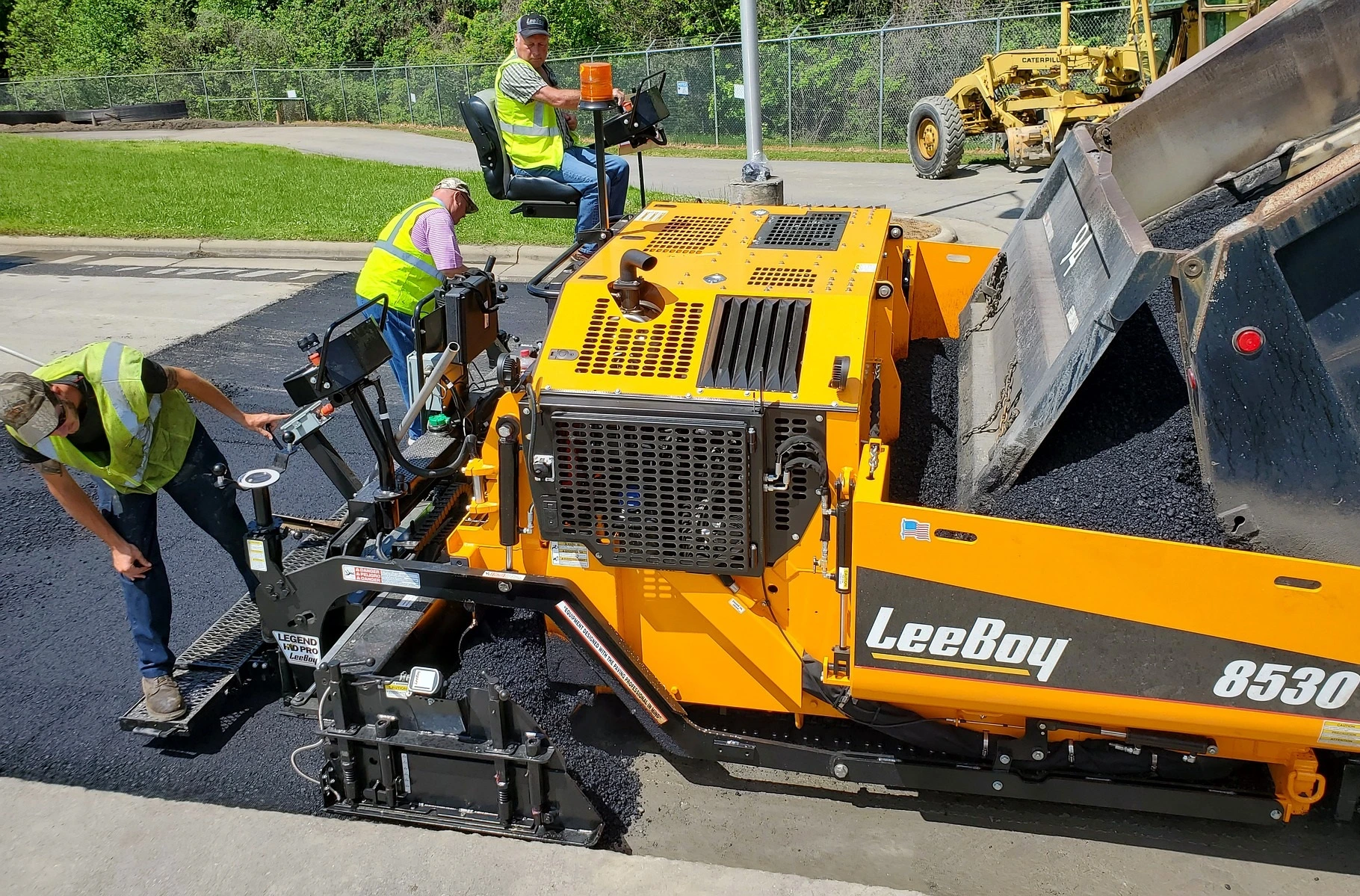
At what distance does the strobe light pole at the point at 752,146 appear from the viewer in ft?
25.5

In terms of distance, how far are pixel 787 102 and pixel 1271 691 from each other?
1744 cm

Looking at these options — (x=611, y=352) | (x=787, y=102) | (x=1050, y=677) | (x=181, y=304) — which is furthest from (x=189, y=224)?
(x=1050, y=677)

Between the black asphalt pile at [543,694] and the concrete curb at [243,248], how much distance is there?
6.92 metres

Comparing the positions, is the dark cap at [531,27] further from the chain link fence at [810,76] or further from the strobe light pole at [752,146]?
the chain link fence at [810,76]

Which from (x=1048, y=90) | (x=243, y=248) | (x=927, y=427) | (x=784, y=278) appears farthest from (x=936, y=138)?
(x=784, y=278)

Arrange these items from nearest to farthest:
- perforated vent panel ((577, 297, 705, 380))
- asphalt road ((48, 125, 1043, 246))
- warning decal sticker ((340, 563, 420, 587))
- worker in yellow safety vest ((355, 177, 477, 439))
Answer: perforated vent panel ((577, 297, 705, 380))
warning decal sticker ((340, 563, 420, 587))
worker in yellow safety vest ((355, 177, 477, 439))
asphalt road ((48, 125, 1043, 246))

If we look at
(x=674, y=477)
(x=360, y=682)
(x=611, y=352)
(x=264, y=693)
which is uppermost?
(x=611, y=352)

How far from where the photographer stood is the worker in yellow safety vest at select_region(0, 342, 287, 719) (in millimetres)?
3803

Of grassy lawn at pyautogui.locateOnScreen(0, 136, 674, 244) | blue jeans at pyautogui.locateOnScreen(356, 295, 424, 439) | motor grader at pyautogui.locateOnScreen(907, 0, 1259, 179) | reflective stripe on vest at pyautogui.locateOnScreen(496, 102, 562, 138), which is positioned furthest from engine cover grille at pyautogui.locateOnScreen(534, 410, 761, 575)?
motor grader at pyautogui.locateOnScreen(907, 0, 1259, 179)

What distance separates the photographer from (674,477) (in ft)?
10.8

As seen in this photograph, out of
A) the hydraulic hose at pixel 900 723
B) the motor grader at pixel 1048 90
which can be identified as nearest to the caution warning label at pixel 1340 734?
the hydraulic hose at pixel 900 723

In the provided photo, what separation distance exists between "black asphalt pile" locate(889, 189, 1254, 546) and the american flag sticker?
0.37 metres

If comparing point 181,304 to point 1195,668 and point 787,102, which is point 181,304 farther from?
point 787,102

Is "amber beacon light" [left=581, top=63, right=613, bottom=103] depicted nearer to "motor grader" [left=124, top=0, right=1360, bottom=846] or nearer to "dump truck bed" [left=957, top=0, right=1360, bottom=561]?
"motor grader" [left=124, top=0, right=1360, bottom=846]
